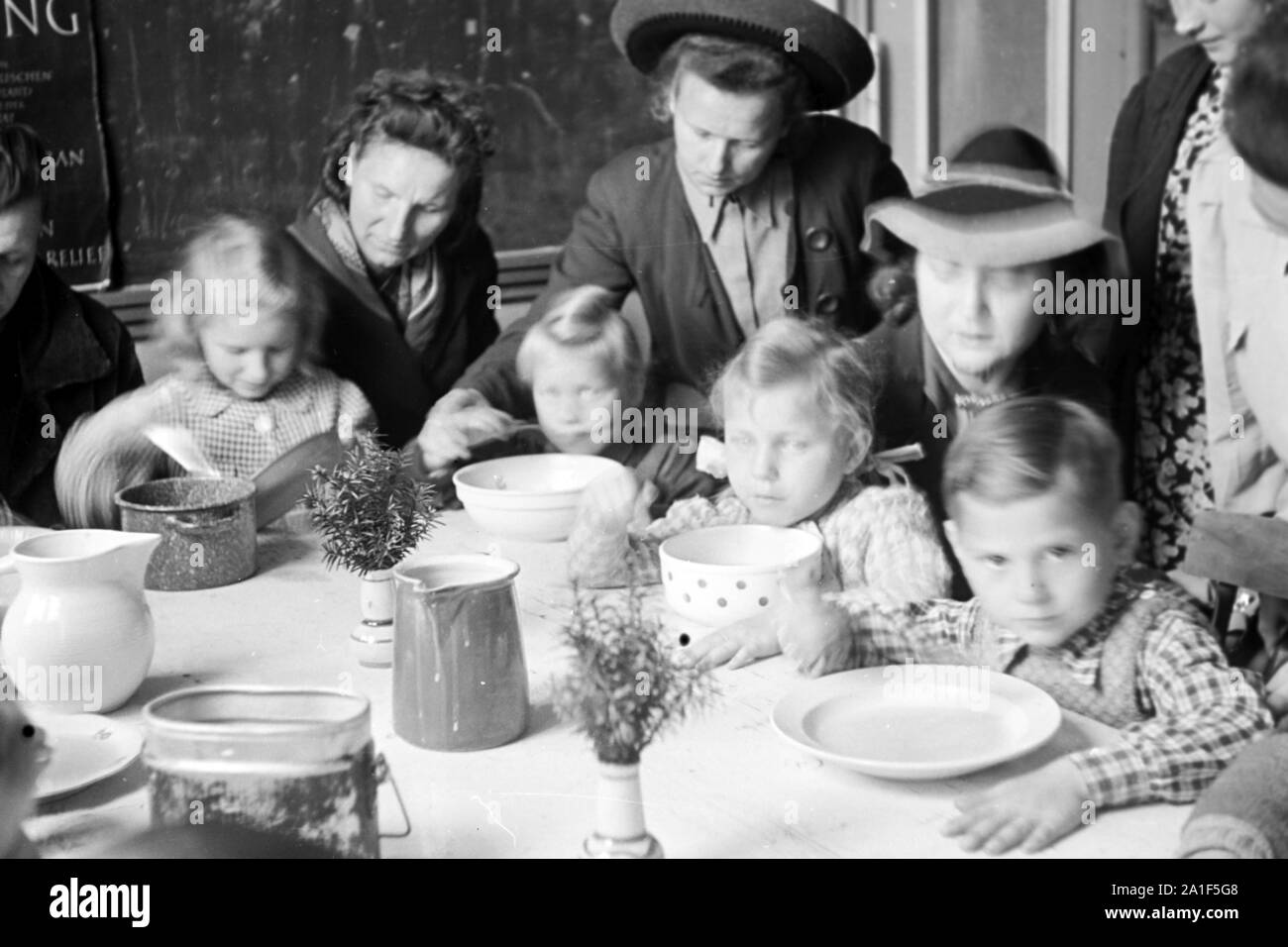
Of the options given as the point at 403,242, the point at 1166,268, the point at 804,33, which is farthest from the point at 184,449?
the point at 1166,268

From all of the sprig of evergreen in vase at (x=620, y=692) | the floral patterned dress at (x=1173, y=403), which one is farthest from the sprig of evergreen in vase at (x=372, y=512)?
the floral patterned dress at (x=1173, y=403)

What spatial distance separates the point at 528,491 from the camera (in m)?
1.46

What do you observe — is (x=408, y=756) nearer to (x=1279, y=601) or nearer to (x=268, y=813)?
(x=268, y=813)

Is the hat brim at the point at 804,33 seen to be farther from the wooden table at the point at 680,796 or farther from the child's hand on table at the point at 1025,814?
the child's hand on table at the point at 1025,814

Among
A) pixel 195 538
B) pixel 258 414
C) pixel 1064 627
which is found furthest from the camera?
pixel 258 414

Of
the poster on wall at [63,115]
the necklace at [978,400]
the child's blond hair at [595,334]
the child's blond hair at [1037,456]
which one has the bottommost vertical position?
the child's blond hair at [1037,456]

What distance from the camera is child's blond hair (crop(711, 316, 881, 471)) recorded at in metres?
1.33

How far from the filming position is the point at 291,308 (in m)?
1.50

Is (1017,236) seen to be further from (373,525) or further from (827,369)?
(373,525)

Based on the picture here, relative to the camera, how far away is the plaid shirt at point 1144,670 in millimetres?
990

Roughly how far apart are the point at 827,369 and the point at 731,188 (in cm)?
17

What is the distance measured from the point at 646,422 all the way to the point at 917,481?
0.26 meters

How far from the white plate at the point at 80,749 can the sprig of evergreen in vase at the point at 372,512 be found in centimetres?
22

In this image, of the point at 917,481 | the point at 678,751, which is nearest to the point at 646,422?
the point at 917,481
